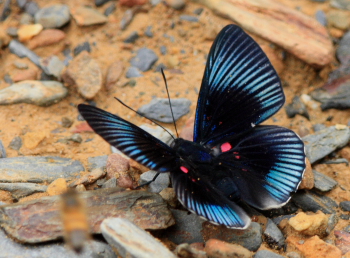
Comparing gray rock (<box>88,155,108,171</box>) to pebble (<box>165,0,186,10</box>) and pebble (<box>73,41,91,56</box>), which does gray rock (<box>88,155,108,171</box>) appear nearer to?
pebble (<box>73,41,91,56</box>)

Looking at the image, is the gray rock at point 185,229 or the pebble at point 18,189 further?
the pebble at point 18,189

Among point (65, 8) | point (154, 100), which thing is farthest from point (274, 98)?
point (65, 8)

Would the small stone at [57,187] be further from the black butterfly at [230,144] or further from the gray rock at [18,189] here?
the black butterfly at [230,144]

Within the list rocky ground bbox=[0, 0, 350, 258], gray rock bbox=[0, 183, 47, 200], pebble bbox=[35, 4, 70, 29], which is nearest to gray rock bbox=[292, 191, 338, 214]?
rocky ground bbox=[0, 0, 350, 258]

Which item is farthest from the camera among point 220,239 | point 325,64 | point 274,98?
point 325,64

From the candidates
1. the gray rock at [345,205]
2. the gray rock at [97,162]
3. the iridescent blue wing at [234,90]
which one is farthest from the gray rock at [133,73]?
the gray rock at [345,205]

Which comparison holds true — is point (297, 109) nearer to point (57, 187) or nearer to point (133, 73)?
point (133, 73)

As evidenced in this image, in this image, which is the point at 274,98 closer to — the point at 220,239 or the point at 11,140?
the point at 220,239
